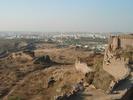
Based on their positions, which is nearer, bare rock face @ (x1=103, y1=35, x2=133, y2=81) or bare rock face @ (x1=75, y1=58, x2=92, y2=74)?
bare rock face @ (x1=103, y1=35, x2=133, y2=81)

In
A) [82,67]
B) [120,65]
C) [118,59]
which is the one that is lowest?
[82,67]

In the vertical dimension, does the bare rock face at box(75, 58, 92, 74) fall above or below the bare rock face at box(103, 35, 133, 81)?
below

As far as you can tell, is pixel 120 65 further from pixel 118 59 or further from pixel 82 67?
pixel 82 67

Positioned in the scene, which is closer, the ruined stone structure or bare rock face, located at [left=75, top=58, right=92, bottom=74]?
the ruined stone structure

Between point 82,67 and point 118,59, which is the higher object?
point 118,59

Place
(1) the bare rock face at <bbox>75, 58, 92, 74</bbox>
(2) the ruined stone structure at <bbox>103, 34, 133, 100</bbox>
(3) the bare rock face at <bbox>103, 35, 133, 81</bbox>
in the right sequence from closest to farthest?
(2) the ruined stone structure at <bbox>103, 34, 133, 100</bbox>, (3) the bare rock face at <bbox>103, 35, 133, 81</bbox>, (1) the bare rock face at <bbox>75, 58, 92, 74</bbox>

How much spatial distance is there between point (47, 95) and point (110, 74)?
261 inches

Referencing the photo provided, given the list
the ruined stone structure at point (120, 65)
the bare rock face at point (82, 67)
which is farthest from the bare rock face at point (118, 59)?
the bare rock face at point (82, 67)

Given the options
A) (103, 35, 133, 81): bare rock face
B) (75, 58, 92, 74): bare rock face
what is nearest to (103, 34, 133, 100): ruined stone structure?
(103, 35, 133, 81): bare rock face

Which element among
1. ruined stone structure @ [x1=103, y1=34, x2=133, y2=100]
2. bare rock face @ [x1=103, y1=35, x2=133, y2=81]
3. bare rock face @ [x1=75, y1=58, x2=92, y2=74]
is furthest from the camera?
bare rock face @ [x1=75, y1=58, x2=92, y2=74]

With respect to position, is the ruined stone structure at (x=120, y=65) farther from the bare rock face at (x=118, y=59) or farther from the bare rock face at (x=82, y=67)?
the bare rock face at (x=82, y=67)

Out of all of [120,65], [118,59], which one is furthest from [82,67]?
[120,65]

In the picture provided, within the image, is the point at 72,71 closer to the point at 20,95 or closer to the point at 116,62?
the point at 20,95

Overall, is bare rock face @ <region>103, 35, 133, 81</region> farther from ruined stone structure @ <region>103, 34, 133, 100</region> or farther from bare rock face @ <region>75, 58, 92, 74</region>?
bare rock face @ <region>75, 58, 92, 74</region>
